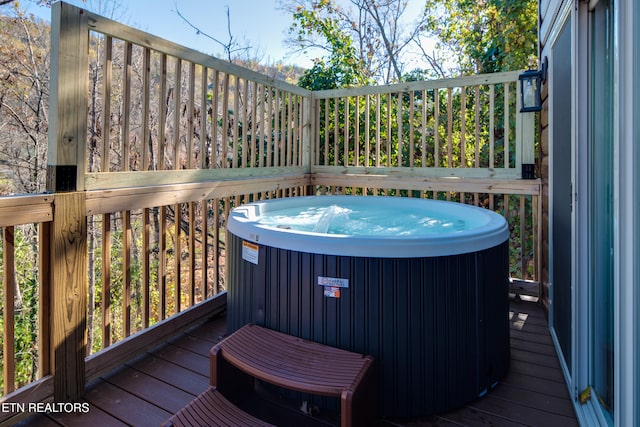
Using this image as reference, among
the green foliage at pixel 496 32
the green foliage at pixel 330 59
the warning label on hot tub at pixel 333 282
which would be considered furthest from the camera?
the green foliage at pixel 330 59

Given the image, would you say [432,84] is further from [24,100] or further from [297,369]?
[24,100]

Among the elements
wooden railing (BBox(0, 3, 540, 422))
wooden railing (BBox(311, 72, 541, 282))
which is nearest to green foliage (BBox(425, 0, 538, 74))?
wooden railing (BBox(311, 72, 541, 282))

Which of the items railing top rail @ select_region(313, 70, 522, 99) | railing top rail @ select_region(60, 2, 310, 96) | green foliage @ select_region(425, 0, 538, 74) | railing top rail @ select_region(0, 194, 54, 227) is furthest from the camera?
green foliage @ select_region(425, 0, 538, 74)

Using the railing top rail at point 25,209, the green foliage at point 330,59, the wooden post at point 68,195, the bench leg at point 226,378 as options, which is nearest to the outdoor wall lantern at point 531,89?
the green foliage at point 330,59

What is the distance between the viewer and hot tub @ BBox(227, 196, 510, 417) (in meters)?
1.62

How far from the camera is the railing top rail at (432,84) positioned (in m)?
3.14

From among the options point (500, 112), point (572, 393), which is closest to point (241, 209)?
Answer: point (572, 393)

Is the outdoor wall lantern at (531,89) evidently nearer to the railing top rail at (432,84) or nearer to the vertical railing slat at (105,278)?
the railing top rail at (432,84)

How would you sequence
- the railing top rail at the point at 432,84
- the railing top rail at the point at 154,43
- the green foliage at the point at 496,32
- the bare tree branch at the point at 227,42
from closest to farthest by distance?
1. the railing top rail at the point at 154,43
2. the railing top rail at the point at 432,84
3. the green foliage at the point at 496,32
4. the bare tree branch at the point at 227,42

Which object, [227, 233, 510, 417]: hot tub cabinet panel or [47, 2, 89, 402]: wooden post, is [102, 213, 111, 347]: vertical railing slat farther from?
[227, 233, 510, 417]: hot tub cabinet panel

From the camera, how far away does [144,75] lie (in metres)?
2.19

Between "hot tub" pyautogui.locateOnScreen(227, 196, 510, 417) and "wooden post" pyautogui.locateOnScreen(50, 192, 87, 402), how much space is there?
809 mm

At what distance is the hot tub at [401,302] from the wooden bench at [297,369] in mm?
92

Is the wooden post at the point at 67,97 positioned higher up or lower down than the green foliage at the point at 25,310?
higher up
